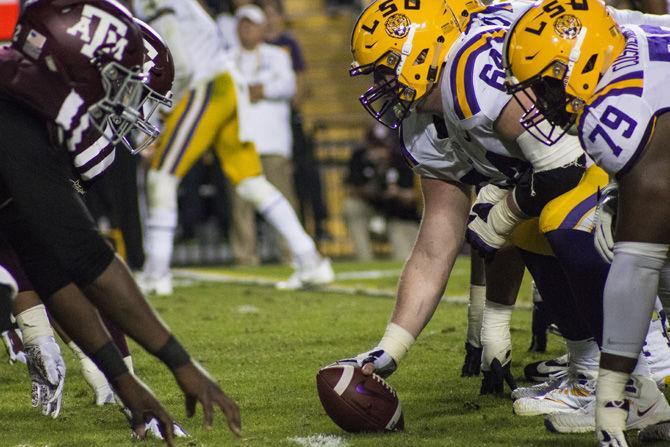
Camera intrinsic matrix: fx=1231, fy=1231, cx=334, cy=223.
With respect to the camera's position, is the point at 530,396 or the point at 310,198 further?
the point at 310,198

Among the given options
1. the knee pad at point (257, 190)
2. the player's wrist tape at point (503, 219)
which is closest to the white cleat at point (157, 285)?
the knee pad at point (257, 190)

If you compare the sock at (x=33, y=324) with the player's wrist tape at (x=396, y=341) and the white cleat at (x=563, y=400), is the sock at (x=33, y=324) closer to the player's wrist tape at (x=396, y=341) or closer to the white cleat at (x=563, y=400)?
the player's wrist tape at (x=396, y=341)

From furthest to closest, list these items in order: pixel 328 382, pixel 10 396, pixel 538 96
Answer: pixel 10 396 → pixel 328 382 → pixel 538 96

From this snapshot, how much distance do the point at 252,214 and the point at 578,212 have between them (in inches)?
285

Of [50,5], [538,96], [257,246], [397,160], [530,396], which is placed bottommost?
[257,246]

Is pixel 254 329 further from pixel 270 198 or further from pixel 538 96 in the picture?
pixel 538 96

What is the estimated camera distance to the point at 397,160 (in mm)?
10438

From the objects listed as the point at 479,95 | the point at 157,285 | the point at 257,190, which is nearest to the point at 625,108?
the point at 479,95

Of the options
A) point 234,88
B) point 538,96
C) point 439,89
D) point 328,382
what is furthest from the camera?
point 234,88

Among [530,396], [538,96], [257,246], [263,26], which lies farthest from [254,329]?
[257,246]

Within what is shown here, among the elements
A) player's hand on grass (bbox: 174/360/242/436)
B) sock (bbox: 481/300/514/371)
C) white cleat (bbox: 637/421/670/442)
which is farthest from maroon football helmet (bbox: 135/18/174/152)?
A: white cleat (bbox: 637/421/670/442)

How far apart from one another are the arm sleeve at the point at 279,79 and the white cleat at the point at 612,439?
281 inches

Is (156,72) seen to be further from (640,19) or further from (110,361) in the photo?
(640,19)

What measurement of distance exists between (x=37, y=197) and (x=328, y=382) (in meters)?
1.11
